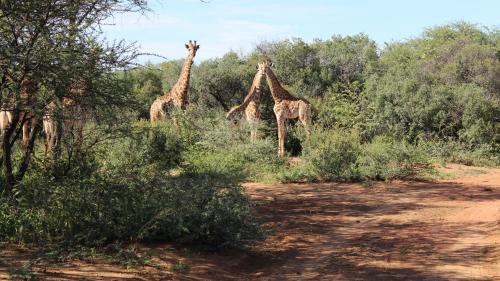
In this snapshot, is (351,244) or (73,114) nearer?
(73,114)

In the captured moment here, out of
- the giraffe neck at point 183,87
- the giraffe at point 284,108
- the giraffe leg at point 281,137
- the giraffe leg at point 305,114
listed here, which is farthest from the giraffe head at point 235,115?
the giraffe leg at point 305,114

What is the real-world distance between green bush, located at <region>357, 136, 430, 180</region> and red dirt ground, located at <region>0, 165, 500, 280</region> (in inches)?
52.3

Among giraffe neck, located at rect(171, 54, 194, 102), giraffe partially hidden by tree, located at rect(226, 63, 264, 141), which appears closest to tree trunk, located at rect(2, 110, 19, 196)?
giraffe neck, located at rect(171, 54, 194, 102)

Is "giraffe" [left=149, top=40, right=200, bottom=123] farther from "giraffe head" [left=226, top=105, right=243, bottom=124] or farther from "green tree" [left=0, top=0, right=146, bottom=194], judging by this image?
"green tree" [left=0, top=0, right=146, bottom=194]

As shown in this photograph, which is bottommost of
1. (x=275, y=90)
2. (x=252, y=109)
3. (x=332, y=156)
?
(x=332, y=156)

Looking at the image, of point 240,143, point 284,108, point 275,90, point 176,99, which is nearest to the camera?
point 240,143

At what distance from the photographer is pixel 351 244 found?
324 inches

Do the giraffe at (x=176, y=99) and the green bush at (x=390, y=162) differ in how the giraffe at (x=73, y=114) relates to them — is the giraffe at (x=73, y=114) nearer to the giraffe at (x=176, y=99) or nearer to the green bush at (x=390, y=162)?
the green bush at (x=390, y=162)

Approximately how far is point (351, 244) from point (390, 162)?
6863 mm

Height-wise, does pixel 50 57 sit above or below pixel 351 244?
above

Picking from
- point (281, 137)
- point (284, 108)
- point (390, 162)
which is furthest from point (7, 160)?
point (284, 108)

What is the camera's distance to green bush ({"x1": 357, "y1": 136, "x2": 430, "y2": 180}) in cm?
1429

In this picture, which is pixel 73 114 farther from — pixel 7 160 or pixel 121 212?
pixel 121 212

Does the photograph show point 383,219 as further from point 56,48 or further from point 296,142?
point 296,142
